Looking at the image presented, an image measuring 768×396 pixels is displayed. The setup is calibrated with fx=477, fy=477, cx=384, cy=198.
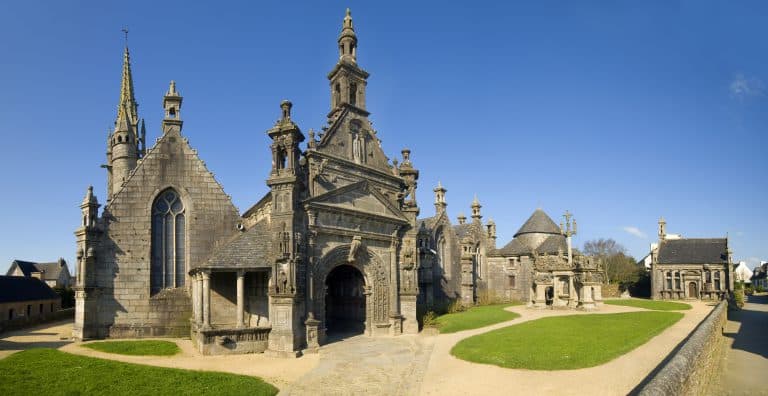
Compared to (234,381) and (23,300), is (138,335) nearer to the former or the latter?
(234,381)

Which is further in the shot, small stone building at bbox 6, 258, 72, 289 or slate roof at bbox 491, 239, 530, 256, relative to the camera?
small stone building at bbox 6, 258, 72, 289

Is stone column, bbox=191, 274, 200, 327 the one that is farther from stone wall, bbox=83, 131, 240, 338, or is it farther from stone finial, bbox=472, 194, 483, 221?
stone finial, bbox=472, 194, 483, 221

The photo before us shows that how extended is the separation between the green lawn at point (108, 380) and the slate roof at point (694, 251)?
2210 inches

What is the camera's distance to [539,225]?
56.2 metres

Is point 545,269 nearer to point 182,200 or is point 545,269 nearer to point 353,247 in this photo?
point 353,247

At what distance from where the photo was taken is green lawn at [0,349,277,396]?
13789 millimetres

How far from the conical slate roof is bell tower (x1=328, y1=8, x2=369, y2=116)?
34213 mm

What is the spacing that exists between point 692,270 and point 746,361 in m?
42.2

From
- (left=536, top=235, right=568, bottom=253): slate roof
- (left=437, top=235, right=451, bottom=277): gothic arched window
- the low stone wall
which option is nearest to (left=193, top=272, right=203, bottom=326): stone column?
(left=437, top=235, right=451, bottom=277): gothic arched window

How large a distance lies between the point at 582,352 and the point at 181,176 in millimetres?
20947

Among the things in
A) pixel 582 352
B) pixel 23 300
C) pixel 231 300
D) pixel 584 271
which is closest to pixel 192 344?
pixel 231 300

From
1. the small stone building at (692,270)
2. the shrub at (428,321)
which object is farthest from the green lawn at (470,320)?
the small stone building at (692,270)

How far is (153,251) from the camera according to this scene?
2466 centimetres

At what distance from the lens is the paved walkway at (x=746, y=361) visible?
580 inches
